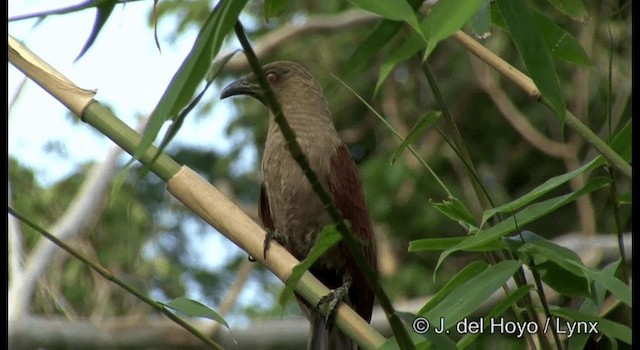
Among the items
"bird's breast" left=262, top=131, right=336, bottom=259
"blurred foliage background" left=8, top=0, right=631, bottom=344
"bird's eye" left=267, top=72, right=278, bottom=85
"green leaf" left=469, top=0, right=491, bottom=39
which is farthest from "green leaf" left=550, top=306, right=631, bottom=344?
"blurred foliage background" left=8, top=0, right=631, bottom=344

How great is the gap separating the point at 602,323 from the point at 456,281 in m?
0.27

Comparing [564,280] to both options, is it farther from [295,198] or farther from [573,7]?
[295,198]

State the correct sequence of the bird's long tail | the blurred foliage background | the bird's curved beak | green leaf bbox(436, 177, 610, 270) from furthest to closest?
the blurred foliage background < the bird's curved beak < the bird's long tail < green leaf bbox(436, 177, 610, 270)

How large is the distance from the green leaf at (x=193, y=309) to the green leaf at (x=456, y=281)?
0.36 m

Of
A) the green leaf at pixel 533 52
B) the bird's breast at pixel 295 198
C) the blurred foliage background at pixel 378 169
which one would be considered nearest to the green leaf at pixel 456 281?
the green leaf at pixel 533 52

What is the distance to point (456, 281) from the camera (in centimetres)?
174

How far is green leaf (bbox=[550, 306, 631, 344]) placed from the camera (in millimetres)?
1521

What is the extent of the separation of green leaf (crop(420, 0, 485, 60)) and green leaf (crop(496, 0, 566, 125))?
7cm

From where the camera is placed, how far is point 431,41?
51.7 inches

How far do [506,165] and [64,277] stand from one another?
3.47 metres

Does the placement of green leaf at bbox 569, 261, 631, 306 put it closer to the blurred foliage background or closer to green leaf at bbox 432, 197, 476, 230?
green leaf at bbox 432, 197, 476, 230

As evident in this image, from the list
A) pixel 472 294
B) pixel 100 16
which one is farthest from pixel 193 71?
pixel 472 294
